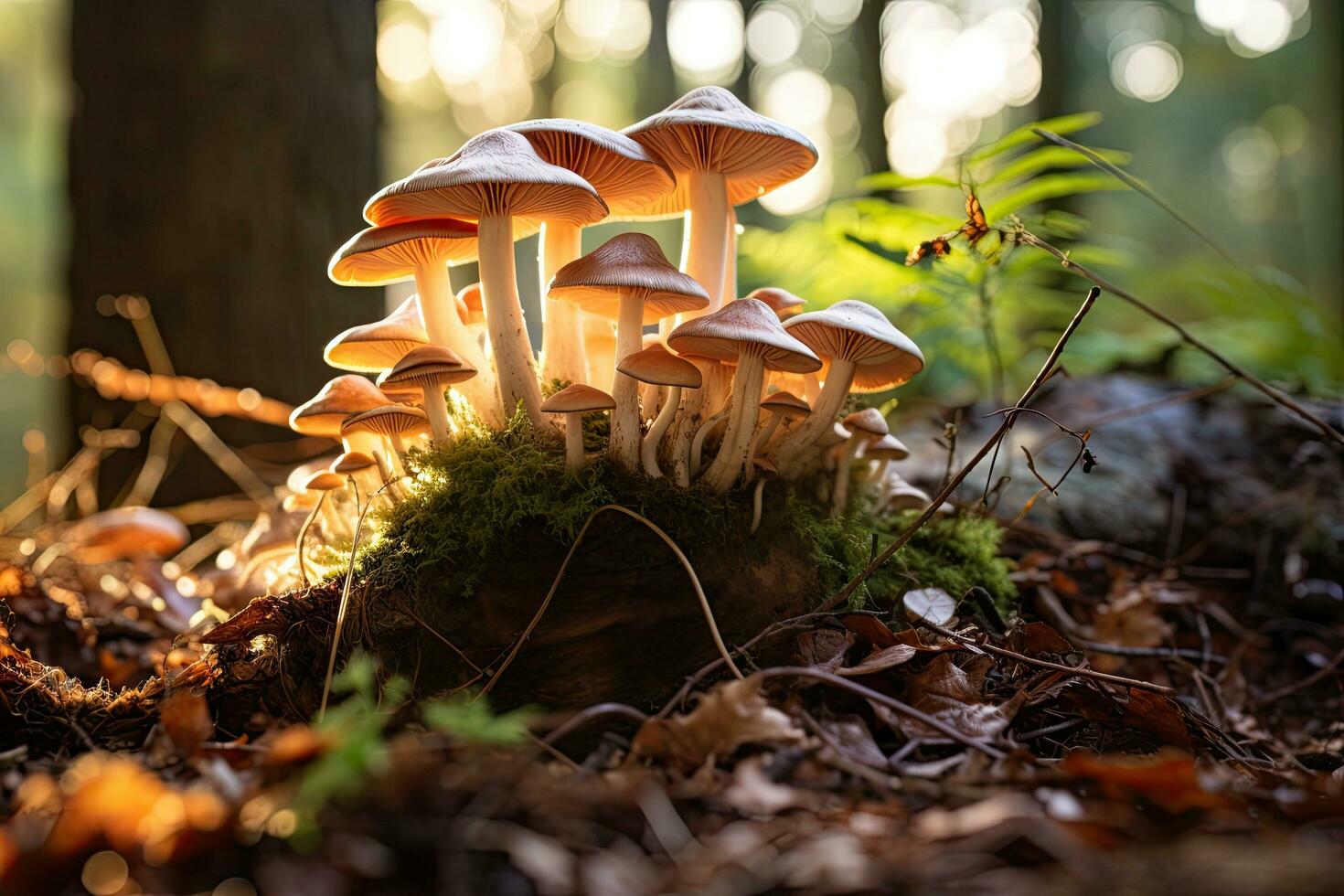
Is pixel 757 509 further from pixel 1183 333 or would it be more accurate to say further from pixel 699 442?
pixel 1183 333

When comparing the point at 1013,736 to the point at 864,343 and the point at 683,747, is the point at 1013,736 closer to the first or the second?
the point at 683,747

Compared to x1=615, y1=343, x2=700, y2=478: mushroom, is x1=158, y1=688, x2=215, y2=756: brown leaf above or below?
below

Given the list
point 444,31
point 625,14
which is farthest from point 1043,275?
point 444,31

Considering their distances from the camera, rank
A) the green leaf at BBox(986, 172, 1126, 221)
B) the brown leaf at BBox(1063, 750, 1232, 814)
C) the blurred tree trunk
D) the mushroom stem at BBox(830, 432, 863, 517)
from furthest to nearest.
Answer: the blurred tree trunk < the green leaf at BBox(986, 172, 1126, 221) < the mushroom stem at BBox(830, 432, 863, 517) < the brown leaf at BBox(1063, 750, 1232, 814)

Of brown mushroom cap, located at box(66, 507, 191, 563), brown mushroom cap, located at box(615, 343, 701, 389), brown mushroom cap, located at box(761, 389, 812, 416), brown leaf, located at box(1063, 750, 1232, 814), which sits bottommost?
brown mushroom cap, located at box(66, 507, 191, 563)

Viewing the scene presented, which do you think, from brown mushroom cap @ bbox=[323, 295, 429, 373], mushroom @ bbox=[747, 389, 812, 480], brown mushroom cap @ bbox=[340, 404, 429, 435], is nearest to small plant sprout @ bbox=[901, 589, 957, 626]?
mushroom @ bbox=[747, 389, 812, 480]

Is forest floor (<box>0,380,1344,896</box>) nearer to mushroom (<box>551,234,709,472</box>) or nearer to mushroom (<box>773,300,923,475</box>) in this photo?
mushroom (<box>773,300,923,475</box>)
